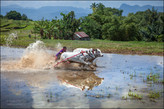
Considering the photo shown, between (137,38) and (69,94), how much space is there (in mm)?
41714

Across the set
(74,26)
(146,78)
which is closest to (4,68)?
(146,78)

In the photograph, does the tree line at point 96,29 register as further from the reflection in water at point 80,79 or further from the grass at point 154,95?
the grass at point 154,95

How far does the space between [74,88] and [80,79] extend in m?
1.77

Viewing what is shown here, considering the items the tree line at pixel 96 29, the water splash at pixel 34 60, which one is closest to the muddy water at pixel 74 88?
the water splash at pixel 34 60

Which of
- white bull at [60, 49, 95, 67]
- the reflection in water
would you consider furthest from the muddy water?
white bull at [60, 49, 95, 67]

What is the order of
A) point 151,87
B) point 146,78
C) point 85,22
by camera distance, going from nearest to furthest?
1. point 151,87
2. point 146,78
3. point 85,22

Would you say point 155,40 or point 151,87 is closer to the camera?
point 151,87

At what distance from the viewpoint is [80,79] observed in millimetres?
11062

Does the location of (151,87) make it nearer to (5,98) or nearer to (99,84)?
(99,84)

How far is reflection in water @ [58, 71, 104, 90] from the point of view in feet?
32.5

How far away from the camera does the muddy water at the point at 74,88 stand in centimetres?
748

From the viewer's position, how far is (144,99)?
8180 millimetres

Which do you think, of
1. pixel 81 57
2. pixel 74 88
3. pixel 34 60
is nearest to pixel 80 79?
pixel 74 88

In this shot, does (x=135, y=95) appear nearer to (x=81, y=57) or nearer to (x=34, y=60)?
(x=81, y=57)
